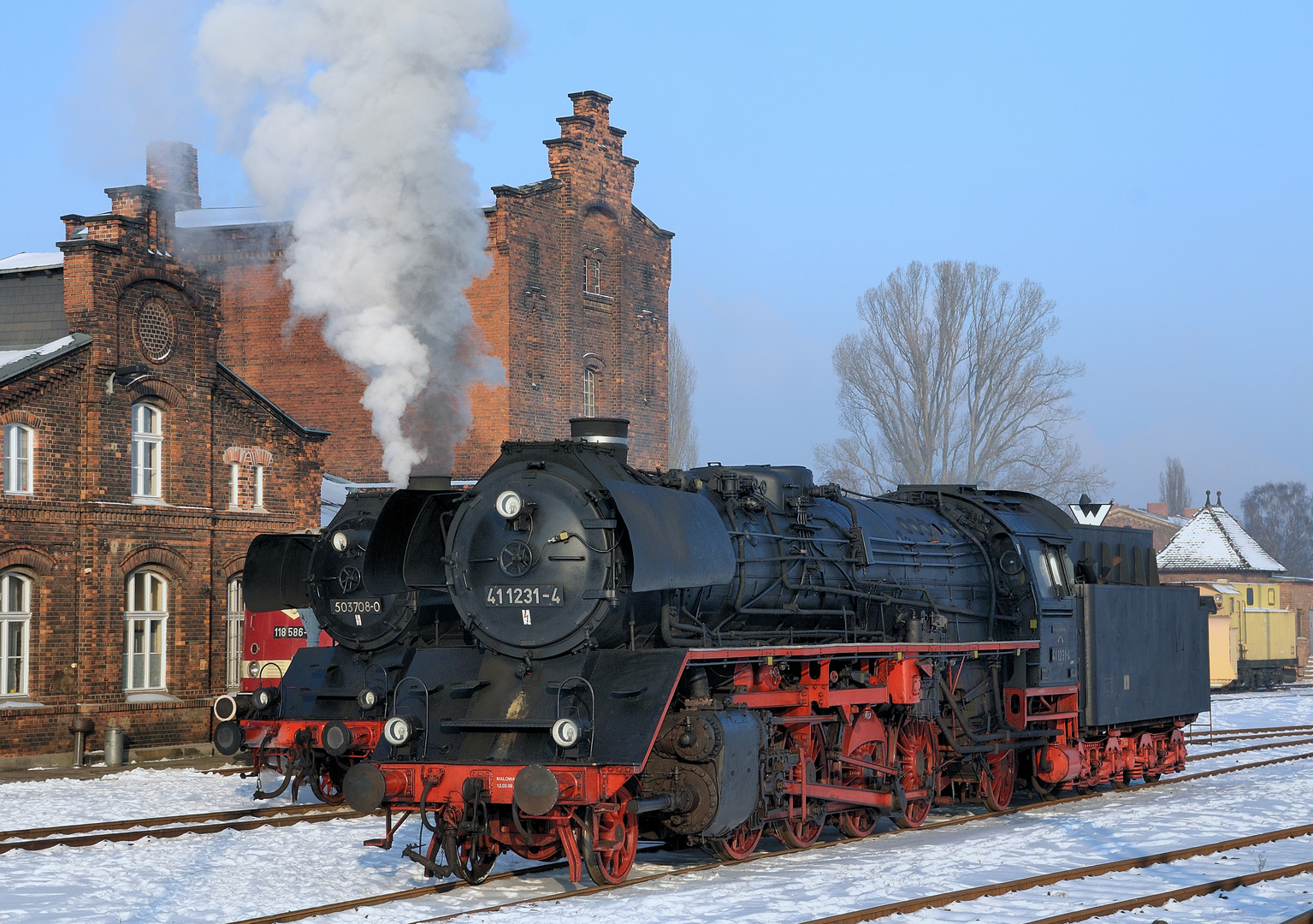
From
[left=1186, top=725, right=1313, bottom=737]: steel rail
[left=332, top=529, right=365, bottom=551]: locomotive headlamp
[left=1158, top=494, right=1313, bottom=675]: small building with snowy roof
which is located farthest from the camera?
[left=1158, top=494, right=1313, bottom=675]: small building with snowy roof

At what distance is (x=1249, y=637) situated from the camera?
42.7 meters

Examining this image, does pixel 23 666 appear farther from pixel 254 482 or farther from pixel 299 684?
pixel 299 684

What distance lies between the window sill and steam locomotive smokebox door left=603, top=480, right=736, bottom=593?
13097 mm

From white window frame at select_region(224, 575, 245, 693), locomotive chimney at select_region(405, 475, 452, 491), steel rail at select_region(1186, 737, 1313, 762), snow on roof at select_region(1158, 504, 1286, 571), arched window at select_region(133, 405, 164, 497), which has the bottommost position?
steel rail at select_region(1186, 737, 1313, 762)

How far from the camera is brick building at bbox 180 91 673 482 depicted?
100ft

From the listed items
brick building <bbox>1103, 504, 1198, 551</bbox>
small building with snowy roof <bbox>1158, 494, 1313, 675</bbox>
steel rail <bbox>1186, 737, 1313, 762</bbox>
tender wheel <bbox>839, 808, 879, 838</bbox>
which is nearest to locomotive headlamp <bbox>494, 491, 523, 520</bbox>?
tender wheel <bbox>839, 808, 879, 838</bbox>

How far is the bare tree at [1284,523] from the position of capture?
347 feet

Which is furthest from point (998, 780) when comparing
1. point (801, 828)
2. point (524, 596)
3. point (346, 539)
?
point (346, 539)

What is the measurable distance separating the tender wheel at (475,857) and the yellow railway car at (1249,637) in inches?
1268

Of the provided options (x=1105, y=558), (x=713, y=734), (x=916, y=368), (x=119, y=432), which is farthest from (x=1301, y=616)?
(x=713, y=734)

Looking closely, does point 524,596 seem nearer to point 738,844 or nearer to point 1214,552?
point 738,844

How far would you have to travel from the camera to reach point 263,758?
1387 centimetres

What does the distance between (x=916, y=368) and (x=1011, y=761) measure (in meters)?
32.3

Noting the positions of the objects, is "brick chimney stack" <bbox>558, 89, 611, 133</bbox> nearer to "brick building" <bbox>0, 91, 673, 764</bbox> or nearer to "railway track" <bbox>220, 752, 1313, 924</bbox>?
"brick building" <bbox>0, 91, 673, 764</bbox>
